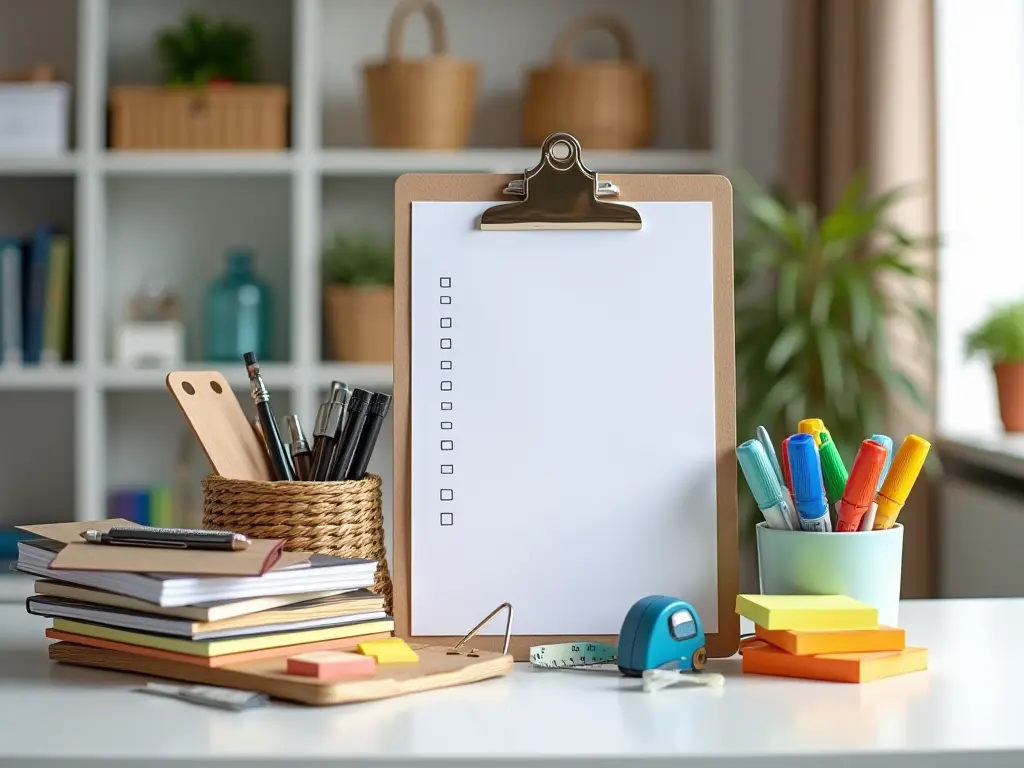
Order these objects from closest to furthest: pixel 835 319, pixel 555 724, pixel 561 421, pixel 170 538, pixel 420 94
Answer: pixel 555 724, pixel 170 538, pixel 561 421, pixel 835 319, pixel 420 94

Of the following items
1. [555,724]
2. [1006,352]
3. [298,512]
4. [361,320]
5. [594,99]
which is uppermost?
[594,99]

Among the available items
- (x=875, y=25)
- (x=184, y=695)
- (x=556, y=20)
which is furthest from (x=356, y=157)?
(x=184, y=695)

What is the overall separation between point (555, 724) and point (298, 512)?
0.85 ft

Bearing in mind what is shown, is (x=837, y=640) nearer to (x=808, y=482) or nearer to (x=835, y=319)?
A: (x=808, y=482)

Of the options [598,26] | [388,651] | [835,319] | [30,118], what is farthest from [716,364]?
[30,118]

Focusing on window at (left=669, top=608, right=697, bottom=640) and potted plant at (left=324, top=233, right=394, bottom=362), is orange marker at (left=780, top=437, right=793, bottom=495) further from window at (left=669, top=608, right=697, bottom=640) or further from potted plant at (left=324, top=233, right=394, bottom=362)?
potted plant at (left=324, top=233, right=394, bottom=362)

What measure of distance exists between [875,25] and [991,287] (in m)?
0.62

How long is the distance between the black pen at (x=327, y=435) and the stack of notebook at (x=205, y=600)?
115mm

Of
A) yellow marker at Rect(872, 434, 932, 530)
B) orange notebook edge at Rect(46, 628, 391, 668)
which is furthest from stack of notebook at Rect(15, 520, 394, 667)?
yellow marker at Rect(872, 434, 932, 530)

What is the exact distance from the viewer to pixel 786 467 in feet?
2.72

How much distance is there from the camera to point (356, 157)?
274 centimetres

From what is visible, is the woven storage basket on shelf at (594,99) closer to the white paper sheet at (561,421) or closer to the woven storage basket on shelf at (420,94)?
the woven storage basket on shelf at (420,94)

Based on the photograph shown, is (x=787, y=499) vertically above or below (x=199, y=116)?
below

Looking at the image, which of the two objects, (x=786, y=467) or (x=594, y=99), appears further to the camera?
(x=594, y=99)
